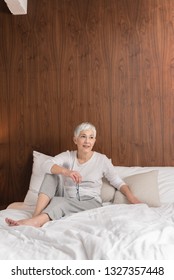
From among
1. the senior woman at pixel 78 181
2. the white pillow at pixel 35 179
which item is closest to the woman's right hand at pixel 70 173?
the senior woman at pixel 78 181

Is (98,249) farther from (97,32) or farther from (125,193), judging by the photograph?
(97,32)

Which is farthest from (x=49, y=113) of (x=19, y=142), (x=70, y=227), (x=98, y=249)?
(x=98, y=249)

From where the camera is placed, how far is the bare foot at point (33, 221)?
1849 millimetres

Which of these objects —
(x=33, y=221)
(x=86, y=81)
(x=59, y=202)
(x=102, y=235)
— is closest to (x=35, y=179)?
(x=59, y=202)

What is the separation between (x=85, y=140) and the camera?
2.39 metres

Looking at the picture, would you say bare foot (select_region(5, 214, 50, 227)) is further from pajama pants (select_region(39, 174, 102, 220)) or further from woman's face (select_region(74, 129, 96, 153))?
woman's face (select_region(74, 129, 96, 153))

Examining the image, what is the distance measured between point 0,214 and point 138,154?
135cm

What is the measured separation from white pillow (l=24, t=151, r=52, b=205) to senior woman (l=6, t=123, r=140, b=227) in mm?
362

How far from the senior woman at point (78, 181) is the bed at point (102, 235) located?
0.14m

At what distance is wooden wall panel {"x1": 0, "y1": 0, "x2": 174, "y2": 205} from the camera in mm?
2900

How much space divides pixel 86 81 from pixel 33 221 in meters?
1.55

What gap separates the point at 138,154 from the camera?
115 inches

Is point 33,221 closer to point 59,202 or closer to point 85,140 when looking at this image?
point 59,202

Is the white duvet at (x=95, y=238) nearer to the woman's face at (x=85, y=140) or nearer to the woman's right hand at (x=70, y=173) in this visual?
the woman's right hand at (x=70, y=173)
